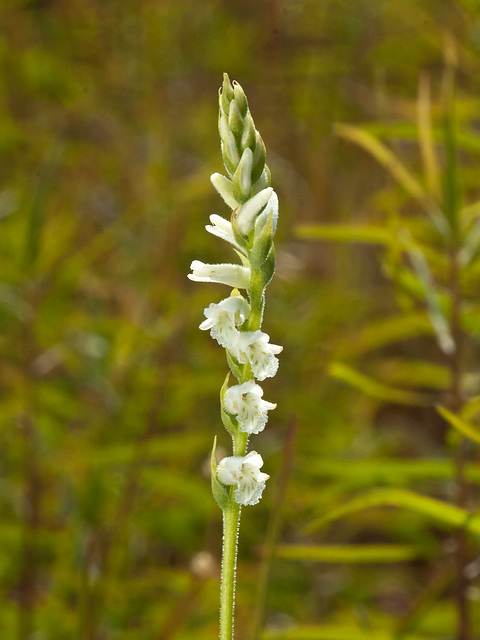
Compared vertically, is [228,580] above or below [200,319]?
below

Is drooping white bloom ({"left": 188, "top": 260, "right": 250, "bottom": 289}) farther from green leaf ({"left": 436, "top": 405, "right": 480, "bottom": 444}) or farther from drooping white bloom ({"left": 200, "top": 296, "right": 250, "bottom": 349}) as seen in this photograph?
green leaf ({"left": 436, "top": 405, "right": 480, "bottom": 444})

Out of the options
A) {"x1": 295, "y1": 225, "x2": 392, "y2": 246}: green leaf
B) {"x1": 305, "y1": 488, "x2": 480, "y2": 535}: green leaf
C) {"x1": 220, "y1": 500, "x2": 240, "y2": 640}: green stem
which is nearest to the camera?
{"x1": 220, "y1": 500, "x2": 240, "y2": 640}: green stem

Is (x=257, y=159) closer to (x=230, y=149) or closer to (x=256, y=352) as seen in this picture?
(x=230, y=149)

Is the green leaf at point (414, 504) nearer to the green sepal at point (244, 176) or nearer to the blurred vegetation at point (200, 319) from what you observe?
the blurred vegetation at point (200, 319)

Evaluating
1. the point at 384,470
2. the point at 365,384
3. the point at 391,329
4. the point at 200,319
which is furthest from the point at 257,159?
the point at 200,319

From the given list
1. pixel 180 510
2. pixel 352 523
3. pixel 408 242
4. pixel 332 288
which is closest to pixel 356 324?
pixel 332 288

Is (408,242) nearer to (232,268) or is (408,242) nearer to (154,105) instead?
(232,268)

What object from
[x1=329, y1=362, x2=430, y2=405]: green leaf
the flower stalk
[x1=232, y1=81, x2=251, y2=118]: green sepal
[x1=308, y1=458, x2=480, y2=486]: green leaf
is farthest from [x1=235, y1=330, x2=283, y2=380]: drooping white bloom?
[x1=308, y1=458, x2=480, y2=486]: green leaf
